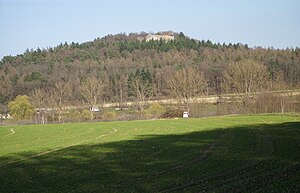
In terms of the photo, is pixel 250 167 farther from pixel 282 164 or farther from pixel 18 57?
pixel 18 57

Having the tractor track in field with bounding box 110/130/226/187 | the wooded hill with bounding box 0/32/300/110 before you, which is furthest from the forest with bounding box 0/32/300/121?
the tractor track in field with bounding box 110/130/226/187

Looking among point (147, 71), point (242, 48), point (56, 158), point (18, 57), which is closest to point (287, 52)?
point (242, 48)

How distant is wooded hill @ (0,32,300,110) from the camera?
12469 centimetres

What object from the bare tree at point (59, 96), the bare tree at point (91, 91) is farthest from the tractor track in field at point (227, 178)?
the bare tree at point (59, 96)

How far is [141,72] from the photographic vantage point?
133500 mm

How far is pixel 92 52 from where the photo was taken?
175 metres

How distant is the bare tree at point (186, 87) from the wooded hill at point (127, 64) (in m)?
6.59

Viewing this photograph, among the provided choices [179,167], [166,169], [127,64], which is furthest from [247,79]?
[166,169]

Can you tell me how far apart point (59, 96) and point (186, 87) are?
4144 centimetres

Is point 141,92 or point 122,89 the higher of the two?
point 122,89

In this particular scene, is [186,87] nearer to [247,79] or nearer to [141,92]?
[247,79]

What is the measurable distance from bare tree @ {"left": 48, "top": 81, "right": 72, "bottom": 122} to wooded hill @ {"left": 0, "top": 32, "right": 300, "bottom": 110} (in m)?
2.65

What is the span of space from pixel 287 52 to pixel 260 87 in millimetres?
56112

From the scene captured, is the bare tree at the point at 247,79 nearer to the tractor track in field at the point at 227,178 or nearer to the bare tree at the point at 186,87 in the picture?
the bare tree at the point at 186,87
